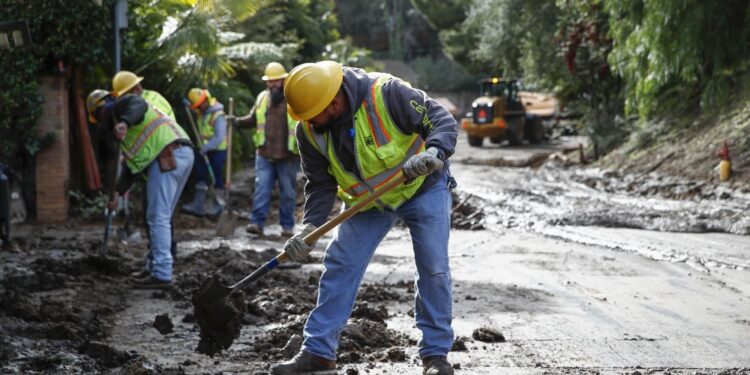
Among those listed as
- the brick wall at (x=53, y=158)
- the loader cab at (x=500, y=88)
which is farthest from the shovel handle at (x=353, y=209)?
the loader cab at (x=500, y=88)

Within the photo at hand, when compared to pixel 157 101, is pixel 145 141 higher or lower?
lower

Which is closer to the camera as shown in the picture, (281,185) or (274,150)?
(274,150)

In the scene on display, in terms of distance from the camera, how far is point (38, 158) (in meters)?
14.1

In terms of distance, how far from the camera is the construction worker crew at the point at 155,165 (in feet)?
29.1

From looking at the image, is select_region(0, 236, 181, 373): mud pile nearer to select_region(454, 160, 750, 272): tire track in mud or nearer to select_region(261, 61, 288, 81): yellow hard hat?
select_region(261, 61, 288, 81): yellow hard hat

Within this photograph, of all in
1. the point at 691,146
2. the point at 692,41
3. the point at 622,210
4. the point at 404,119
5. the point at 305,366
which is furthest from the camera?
the point at 691,146

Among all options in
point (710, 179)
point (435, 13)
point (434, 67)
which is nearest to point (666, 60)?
point (710, 179)

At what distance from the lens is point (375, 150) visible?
17.7 feet

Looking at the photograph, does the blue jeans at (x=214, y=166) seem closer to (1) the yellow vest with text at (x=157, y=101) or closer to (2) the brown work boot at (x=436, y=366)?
(1) the yellow vest with text at (x=157, y=101)

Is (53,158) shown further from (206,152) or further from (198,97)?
(198,97)

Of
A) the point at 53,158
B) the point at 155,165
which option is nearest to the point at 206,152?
the point at 53,158

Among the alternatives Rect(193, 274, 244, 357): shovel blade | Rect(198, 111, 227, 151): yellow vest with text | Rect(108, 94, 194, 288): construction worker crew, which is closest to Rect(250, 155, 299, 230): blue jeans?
Rect(198, 111, 227, 151): yellow vest with text

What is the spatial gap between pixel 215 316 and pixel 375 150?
4.72 feet

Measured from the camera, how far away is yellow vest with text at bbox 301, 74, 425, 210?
5.36m
